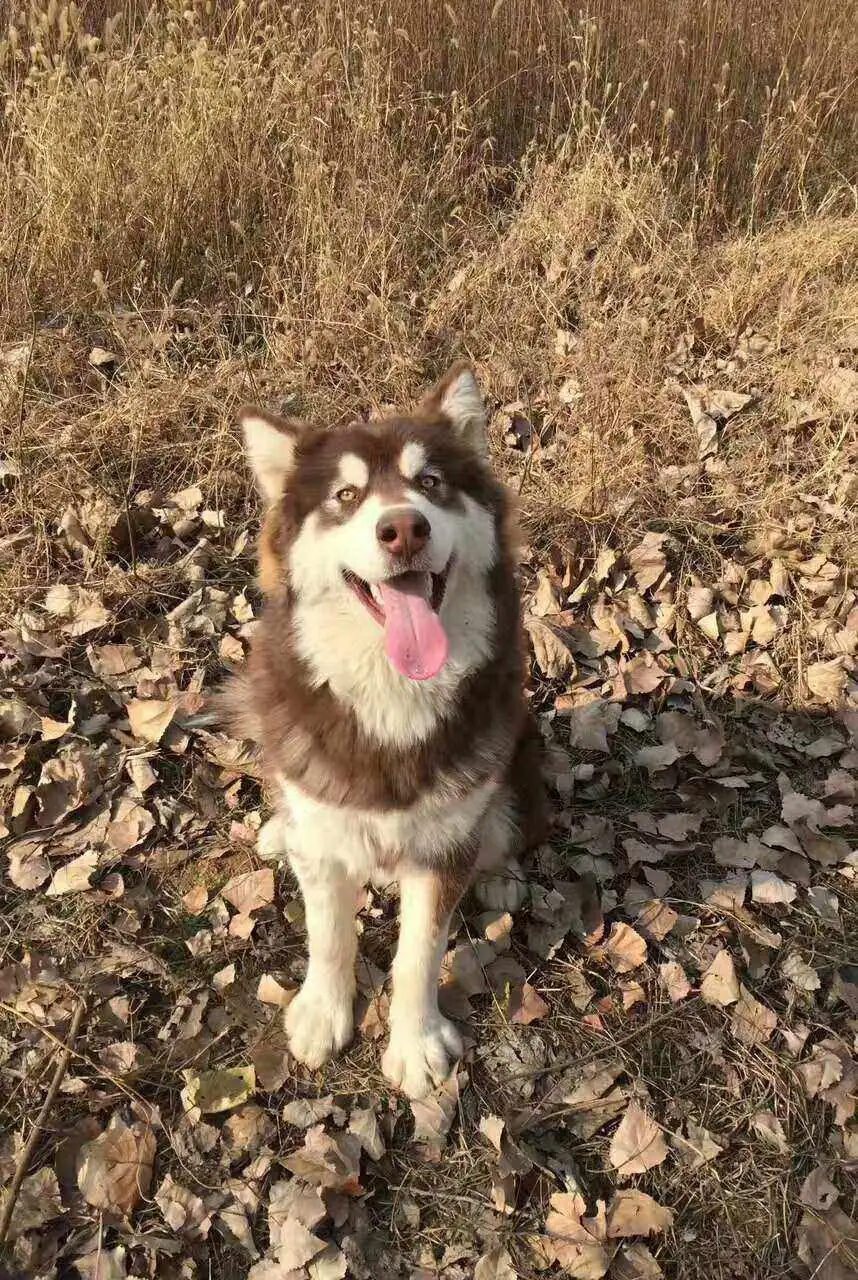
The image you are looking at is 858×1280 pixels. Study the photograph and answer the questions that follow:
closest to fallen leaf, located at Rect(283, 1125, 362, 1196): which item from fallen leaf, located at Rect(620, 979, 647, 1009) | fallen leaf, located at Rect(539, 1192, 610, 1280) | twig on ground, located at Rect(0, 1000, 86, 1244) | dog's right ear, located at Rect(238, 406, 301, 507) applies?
fallen leaf, located at Rect(539, 1192, 610, 1280)

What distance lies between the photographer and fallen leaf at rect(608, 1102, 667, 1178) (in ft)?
7.35

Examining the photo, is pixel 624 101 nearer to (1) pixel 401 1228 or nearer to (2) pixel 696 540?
(2) pixel 696 540

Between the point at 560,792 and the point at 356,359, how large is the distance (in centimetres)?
271

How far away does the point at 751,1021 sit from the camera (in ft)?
8.34

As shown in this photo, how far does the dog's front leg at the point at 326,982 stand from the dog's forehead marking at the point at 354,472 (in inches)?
42.3

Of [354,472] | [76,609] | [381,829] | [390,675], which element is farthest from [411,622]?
[76,609]

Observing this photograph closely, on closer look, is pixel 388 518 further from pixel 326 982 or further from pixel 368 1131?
pixel 368 1131

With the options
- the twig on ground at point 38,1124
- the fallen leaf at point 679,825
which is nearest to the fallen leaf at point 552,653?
the fallen leaf at point 679,825

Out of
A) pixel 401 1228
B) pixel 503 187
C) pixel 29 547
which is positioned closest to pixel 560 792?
pixel 401 1228

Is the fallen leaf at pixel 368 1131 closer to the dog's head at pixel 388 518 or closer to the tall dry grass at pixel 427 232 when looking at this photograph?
the dog's head at pixel 388 518

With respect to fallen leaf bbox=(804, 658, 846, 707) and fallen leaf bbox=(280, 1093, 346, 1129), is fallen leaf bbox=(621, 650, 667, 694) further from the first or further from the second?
fallen leaf bbox=(280, 1093, 346, 1129)

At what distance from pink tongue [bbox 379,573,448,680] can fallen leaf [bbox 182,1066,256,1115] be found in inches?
51.7

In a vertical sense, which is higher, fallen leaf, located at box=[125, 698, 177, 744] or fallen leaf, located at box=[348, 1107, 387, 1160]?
fallen leaf, located at box=[125, 698, 177, 744]

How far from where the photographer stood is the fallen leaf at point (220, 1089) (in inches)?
91.0
